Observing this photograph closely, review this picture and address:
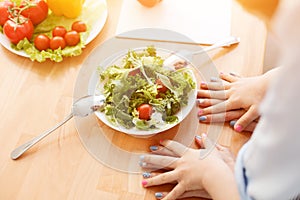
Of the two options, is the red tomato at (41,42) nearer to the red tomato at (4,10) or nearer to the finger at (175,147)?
the red tomato at (4,10)

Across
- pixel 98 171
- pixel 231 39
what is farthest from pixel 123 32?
pixel 98 171

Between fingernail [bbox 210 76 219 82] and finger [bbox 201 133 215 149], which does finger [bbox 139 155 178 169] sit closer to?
finger [bbox 201 133 215 149]

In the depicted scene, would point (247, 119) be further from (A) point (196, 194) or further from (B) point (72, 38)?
(B) point (72, 38)

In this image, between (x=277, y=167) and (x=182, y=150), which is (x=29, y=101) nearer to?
(x=182, y=150)

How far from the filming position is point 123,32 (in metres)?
1.07

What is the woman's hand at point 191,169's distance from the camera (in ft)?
2.72

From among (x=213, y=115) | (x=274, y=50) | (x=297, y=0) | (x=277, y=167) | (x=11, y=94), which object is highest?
(x=297, y=0)

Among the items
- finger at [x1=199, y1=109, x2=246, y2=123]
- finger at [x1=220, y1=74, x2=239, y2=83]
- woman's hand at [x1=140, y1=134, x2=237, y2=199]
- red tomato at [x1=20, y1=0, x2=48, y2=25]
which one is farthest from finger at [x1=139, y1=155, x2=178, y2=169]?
red tomato at [x1=20, y1=0, x2=48, y2=25]

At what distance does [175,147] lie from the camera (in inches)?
34.9

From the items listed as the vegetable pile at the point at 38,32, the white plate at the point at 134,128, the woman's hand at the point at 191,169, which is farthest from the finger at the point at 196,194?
the vegetable pile at the point at 38,32

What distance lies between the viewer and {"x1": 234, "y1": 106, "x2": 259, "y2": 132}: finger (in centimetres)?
90

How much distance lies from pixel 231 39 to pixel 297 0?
694 mm

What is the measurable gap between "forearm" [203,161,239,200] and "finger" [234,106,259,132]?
0.09 m

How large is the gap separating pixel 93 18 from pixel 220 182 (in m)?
0.51
